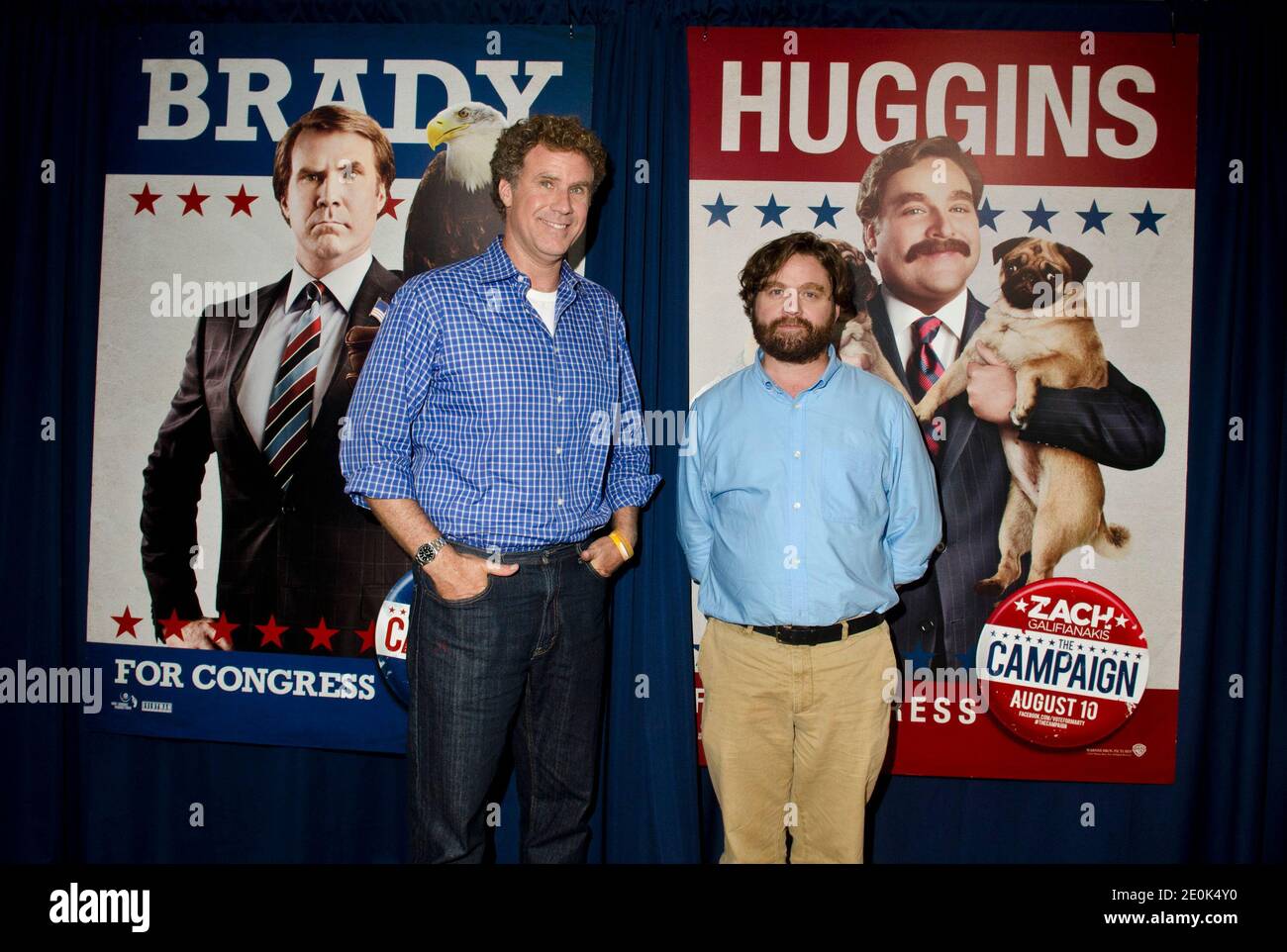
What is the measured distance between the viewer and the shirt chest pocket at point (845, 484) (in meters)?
2.20

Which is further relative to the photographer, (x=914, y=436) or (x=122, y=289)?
(x=122, y=289)

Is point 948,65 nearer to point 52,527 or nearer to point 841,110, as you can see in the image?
point 841,110

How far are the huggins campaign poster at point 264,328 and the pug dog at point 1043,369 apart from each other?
4.87ft

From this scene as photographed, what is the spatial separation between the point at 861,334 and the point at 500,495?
1.36 metres

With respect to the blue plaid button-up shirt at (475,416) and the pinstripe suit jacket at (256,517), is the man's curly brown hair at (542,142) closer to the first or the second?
the blue plaid button-up shirt at (475,416)

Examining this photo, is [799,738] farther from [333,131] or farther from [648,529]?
[333,131]

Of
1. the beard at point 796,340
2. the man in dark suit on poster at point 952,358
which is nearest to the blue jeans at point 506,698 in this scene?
the beard at point 796,340

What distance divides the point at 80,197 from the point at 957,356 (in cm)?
298

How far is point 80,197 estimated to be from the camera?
9.57 feet

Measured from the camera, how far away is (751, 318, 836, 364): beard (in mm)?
2203

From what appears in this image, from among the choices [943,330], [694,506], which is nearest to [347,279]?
[694,506]

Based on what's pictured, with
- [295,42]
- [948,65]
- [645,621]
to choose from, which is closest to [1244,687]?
[645,621]

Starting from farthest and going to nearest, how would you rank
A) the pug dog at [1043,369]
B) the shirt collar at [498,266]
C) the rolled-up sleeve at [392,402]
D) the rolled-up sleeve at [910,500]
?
1. the pug dog at [1043,369]
2. the rolled-up sleeve at [910,500]
3. the shirt collar at [498,266]
4. the rolled-up sleeve at [392,402]

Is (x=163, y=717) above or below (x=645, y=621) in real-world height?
below
